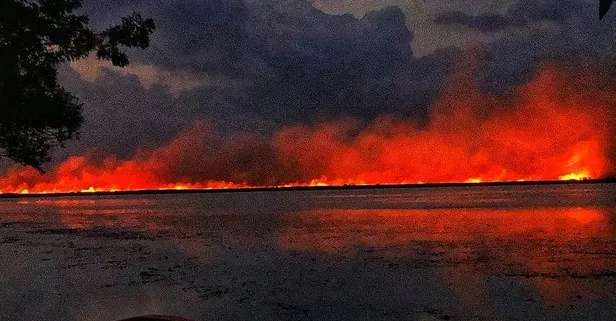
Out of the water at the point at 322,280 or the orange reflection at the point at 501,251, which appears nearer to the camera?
the water at the point at 322,280

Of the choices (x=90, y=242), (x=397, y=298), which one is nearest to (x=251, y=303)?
(x=397, y=298)

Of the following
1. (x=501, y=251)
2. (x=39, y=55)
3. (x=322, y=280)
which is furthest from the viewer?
(x=501, y=251)

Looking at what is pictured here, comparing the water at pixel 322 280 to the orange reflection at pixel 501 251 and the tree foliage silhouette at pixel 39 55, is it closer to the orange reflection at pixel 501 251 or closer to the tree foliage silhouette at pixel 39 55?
the orange reflection at pixel 501 251

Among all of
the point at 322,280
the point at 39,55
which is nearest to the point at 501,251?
the point at 322,280

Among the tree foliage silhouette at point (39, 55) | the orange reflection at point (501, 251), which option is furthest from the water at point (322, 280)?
the tree foliage silhouette at point (39, 55)

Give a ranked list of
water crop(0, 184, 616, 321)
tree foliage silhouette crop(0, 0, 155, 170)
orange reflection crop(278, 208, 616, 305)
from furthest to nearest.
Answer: orange reflection crop(278, 208, 616, 305) → water crop(0, 184, 616, 321) → tree foliage silhouette crop(0, 0, 155, 170)

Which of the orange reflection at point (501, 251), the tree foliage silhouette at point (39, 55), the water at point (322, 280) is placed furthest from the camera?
the orange reflection at point (501, 251)

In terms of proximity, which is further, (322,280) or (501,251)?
(501,251)

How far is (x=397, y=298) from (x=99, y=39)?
15.4 m

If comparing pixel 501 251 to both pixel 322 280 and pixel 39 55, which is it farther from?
pixel 39 55

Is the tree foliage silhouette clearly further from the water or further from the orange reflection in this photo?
the orange reflection

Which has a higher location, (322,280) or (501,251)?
(501,251)

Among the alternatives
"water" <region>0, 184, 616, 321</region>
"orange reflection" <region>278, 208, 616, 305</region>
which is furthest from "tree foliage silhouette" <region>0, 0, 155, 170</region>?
"orange reflection" <region>278, 208, 616, 305</region>

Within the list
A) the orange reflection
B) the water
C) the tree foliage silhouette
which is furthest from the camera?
the orange reflection
